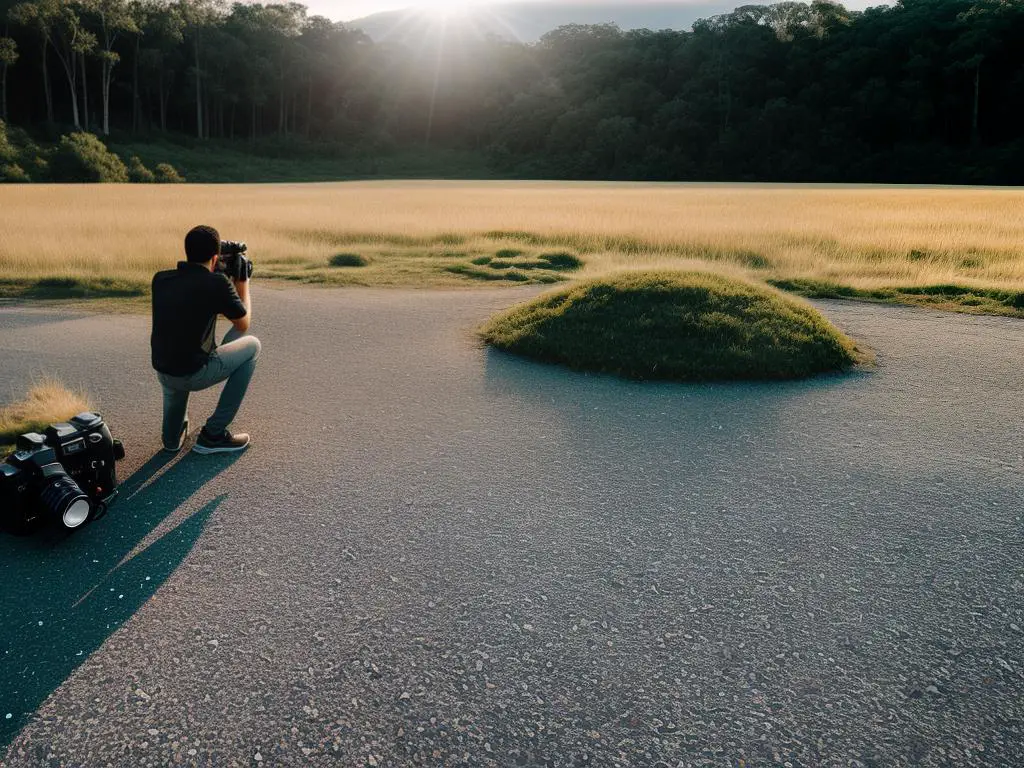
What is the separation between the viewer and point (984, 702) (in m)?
3.04

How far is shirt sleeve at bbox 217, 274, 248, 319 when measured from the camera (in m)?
5.07

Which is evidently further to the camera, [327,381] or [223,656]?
[327,381]

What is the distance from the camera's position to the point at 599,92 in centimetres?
8581

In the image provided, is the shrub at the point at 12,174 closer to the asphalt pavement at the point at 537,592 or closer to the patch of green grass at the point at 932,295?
the patch of green grass at the point at 932,295

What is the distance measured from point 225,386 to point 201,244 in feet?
3.64

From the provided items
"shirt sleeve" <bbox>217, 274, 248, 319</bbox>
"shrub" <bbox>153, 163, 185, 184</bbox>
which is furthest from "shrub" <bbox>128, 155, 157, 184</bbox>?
"shirt sleeve" <bbox>217, 274, 248, 319</bbox>

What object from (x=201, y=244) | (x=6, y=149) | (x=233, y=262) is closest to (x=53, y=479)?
(x=201, y=244)

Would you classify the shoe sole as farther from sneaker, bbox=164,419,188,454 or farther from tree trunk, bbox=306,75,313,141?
tree trunk, bbox=306,75,313,141

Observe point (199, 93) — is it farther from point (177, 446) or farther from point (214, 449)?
point (214, 449)

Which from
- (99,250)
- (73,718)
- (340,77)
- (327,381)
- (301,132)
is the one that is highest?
(340,77)

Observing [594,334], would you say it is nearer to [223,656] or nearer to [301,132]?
[223,656]

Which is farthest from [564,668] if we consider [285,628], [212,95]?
[212,95]

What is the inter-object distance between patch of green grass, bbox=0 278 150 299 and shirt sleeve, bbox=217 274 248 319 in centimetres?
863

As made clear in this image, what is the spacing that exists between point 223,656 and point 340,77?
→ 3508 inches
